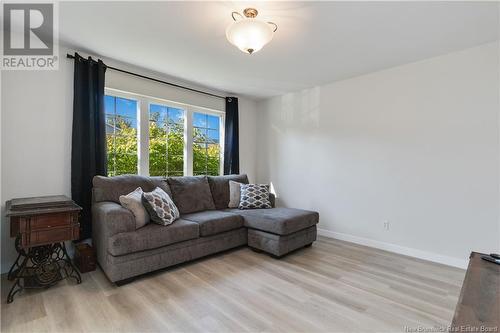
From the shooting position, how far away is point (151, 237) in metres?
2.46

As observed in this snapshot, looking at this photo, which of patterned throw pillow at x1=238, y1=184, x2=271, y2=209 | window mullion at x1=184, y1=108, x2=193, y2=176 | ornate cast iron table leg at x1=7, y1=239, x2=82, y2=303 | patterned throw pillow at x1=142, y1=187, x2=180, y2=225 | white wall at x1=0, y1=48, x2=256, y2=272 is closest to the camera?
ornate cast iron table leg at x1=7, y1=239, x2=82, y2=303

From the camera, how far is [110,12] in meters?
2.16

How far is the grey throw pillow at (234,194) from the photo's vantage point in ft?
12.7

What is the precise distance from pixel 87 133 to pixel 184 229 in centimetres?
164

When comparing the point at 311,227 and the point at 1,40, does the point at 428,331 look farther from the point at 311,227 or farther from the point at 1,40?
the point at 1,40

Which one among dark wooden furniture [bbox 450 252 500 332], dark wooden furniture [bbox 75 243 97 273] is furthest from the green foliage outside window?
dark wooden furniture [bbox 450 252 500 332]

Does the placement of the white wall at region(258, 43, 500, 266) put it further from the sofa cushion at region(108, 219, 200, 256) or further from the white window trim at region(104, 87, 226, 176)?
the sofa cushion at region(108, 219, 200, 256)

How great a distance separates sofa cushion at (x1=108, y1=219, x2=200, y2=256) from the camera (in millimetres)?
2277

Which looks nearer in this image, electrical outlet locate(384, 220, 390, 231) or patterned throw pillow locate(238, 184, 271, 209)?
electrical outlet locate(384, 220, 390, 231)

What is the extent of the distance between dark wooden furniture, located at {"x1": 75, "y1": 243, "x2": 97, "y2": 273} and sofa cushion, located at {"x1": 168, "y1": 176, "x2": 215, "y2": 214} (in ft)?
3.52

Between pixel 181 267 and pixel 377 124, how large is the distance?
3.16m

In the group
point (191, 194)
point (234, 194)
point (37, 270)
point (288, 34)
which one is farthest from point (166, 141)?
point (288, 34)

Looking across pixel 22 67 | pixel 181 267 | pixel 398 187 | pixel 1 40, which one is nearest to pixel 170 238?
pixel 181 267

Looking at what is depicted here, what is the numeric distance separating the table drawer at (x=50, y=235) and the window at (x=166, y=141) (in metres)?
1.50
